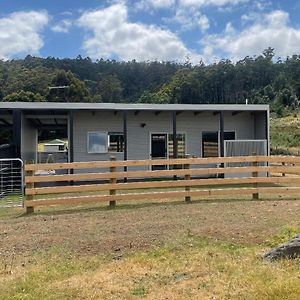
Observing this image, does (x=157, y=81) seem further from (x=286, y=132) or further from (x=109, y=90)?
(x=286, y=132)

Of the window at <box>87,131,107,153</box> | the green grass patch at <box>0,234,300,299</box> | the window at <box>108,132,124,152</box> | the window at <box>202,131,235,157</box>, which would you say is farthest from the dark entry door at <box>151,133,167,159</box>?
the green grass patch at <box>0,234,300,299</box>

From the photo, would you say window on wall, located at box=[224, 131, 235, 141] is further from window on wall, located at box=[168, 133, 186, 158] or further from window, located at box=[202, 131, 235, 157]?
window on wall, located at box=[168, 133, 186, 158]

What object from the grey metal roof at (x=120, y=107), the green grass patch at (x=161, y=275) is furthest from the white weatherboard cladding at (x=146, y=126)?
the green grass patch at (x=161, y=275)

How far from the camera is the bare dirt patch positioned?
630 centimetres

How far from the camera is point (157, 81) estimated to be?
100 meters

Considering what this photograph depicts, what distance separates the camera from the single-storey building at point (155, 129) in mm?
17578

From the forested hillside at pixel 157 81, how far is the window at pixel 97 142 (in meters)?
49.9

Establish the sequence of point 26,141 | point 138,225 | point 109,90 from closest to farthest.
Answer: point 138,225 → point 26,141 → point 109,90

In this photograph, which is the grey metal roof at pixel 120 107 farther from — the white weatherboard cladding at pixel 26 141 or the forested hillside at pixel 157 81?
the forested hillside at pixel 157 81

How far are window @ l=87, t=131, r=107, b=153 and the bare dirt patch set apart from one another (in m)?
9.30

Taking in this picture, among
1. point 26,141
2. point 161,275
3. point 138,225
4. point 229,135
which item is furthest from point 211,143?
point 161,275

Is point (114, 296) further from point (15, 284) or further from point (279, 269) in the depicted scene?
point (279, 269)

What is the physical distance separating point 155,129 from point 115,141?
187 centimetres

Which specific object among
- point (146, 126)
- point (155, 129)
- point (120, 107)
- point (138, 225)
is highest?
point (120, 107)
